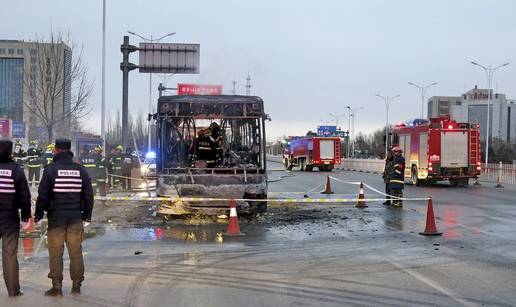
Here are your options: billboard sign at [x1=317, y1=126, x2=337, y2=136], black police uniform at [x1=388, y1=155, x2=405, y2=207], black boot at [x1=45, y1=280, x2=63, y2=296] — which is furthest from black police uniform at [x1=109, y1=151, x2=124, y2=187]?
billboard sign at [x1=317, y1=126, x2=337, y2=136]

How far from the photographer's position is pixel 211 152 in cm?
1591

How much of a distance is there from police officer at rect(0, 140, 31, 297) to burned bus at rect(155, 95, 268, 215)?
7.03 metres

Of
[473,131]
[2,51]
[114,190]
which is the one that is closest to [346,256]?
[114,190]

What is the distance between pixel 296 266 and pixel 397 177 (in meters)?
9.29

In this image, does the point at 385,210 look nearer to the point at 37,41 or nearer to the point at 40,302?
the point at 40,302

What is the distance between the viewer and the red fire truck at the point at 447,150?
2611cm

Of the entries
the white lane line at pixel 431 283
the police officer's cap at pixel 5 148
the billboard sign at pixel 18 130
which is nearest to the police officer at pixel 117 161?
the white lane line at pixel 431 283

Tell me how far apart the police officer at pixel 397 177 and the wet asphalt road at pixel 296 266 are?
335cm

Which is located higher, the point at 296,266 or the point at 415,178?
the point at 415,178

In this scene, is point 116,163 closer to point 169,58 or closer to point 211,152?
point 169,58

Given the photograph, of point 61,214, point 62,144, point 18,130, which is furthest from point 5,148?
point 18,130

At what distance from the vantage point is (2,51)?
7644 cm

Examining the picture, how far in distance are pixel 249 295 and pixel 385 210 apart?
33.0 ft

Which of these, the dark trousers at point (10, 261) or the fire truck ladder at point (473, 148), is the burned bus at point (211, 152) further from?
the fire truck ladder at point (473, 148)
